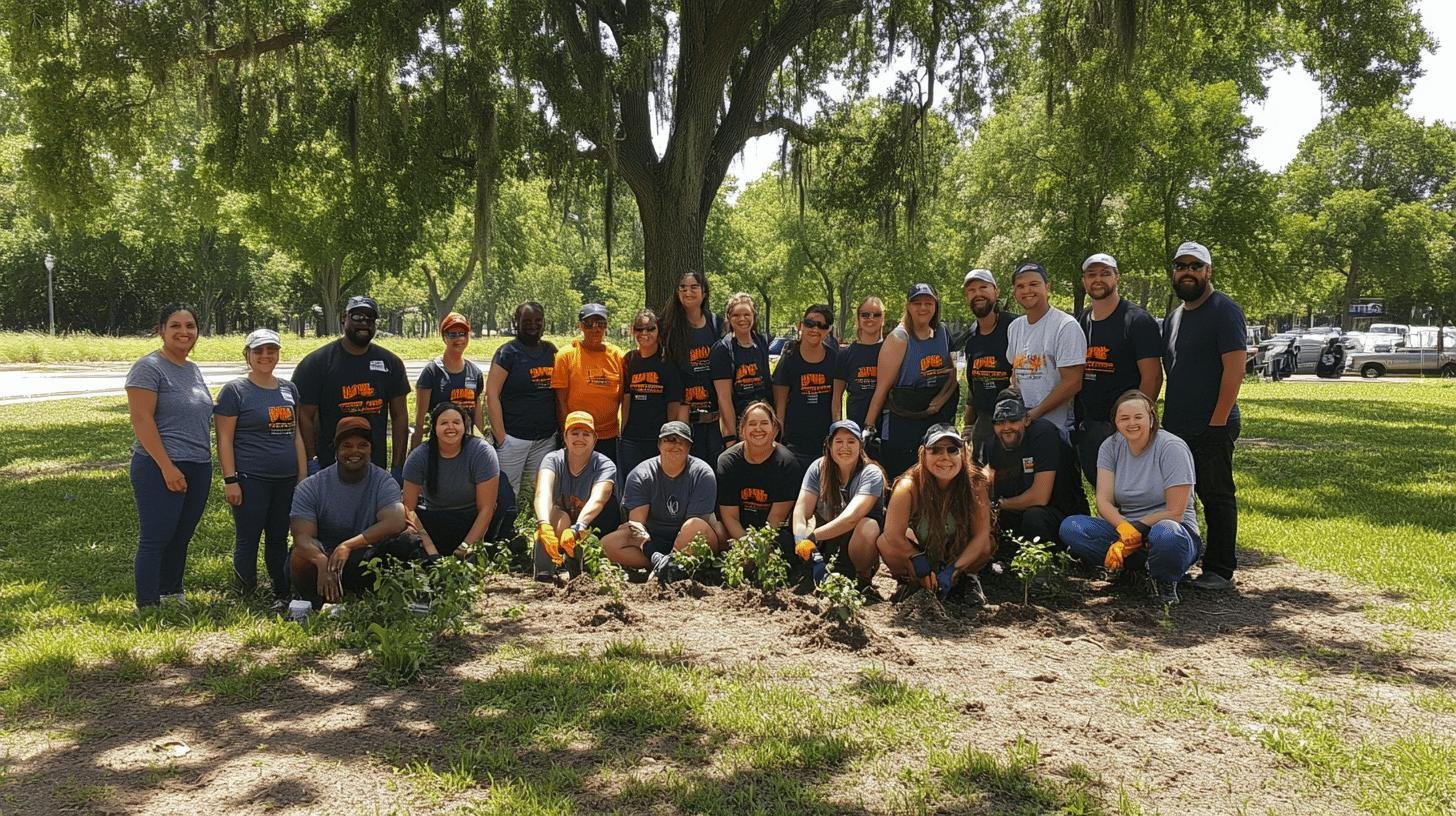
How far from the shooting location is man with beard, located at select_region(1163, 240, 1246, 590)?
546 centimetres

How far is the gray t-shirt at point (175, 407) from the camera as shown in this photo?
16.0 ft

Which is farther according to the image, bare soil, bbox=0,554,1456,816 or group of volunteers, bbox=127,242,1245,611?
group of volunteers, bbox=127,242,1245,611

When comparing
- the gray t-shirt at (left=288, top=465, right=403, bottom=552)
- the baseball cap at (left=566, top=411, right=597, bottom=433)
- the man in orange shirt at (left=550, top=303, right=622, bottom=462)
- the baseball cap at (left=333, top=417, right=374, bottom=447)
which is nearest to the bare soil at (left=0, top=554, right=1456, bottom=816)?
the gray t-shirt at (left=288, top=465, right=403, bottom=552)

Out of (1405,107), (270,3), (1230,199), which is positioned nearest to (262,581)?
(270,3)

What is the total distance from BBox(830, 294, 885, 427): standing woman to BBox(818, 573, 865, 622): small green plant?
182cm

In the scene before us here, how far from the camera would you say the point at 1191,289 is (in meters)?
5.53

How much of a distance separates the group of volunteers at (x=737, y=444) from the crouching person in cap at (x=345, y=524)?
0.04ft

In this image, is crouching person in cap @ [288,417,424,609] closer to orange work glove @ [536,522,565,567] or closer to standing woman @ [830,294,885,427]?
orange work glove @ [536,522,565,567]

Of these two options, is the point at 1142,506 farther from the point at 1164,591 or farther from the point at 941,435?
the point at 941,435

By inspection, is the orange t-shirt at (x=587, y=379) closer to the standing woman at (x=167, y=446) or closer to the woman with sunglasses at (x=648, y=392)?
the woman with sunglasses at (x=648, y=392)

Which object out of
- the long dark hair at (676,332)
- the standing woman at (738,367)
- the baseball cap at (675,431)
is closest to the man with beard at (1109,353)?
the standing woman at (738,367)

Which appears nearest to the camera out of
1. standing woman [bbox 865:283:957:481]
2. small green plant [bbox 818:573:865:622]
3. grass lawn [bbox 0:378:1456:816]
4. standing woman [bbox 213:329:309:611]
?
grass lawn [bbox 0:378:1456:816]

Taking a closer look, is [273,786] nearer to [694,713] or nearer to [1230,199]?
[694,713]

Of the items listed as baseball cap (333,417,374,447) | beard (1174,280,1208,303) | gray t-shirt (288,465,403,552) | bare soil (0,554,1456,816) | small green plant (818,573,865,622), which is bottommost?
bare soil (0,554,1456,816)
